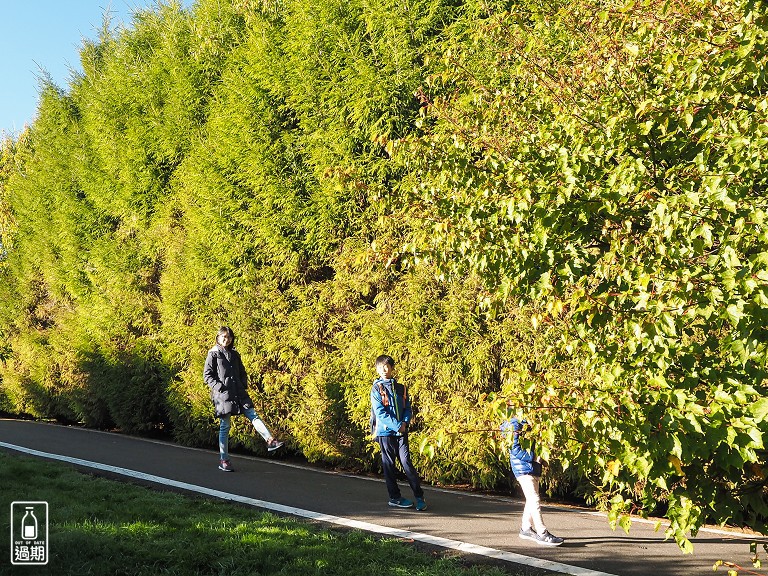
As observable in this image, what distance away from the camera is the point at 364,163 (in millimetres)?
8617

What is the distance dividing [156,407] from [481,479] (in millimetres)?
6939

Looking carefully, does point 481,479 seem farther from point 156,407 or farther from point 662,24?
point 156,407

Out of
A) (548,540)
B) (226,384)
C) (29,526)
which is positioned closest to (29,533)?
(29,526)

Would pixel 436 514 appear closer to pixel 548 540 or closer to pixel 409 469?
pixel 409 469

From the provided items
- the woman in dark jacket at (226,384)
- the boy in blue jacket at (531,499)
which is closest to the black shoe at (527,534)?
the boy in blue jacket at (531,499)

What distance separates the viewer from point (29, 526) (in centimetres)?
539

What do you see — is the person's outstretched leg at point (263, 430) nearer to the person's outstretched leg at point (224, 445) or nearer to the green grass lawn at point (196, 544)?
the person's outstretched leg at point (224, 445)

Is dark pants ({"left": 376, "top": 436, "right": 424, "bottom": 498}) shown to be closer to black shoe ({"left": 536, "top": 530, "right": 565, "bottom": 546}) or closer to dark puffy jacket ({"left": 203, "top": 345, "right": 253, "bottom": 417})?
black shoe ({"left": 536, "top": 530, "right": 565, "bottom": 546})

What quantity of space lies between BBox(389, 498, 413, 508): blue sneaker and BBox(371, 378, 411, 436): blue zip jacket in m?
0.63

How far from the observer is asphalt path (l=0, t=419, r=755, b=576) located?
5270 mm

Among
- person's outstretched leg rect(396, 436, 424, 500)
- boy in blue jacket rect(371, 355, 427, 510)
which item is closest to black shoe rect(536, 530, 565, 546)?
person's outstretched leg rect(396, 436, 424, 500)

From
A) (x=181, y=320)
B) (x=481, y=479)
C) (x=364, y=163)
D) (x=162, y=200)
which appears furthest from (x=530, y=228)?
(x=162, y=200)

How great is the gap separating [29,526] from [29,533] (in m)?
0.18

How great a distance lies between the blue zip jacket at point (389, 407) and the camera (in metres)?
6.98
